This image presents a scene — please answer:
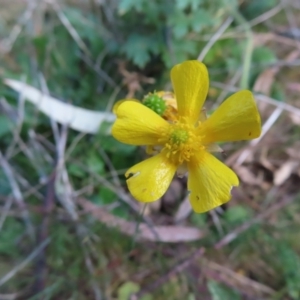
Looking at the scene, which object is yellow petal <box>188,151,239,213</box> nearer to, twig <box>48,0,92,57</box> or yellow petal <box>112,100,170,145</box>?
yellow petal <box>112,100,170,145</box>

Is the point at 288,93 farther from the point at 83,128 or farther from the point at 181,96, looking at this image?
the point at 181,96

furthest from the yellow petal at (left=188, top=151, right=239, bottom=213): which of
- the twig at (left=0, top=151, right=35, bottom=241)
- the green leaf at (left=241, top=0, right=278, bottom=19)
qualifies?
the green leaf at (left=241, top=0, right=278, bottom=19)

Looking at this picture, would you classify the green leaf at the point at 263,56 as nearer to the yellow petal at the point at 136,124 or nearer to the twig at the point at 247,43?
the twig at the point at 247,43

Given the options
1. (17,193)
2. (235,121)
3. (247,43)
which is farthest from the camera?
(247,43)

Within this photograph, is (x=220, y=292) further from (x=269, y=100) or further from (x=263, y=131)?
(x=269, y=100)

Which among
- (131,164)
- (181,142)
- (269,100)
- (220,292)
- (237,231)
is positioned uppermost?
(181,142)

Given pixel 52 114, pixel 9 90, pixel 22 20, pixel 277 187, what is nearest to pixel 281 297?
pixel 277 187

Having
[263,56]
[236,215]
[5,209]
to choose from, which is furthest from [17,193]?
[263,56]
